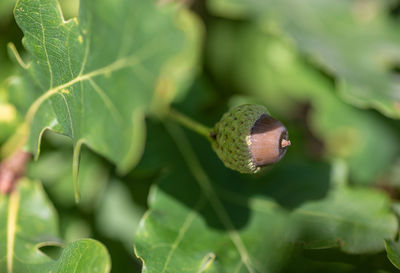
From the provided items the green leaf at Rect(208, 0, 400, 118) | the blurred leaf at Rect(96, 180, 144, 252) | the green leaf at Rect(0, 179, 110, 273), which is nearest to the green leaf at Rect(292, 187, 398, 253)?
the green leaf at Rect(208, 0, 400, 118)

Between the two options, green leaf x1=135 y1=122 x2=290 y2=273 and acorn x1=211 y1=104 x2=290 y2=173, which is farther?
green leaf x1=135 y1=122 x2=290 y2=273

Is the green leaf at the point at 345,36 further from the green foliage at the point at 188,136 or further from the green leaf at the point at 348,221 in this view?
the green leaf at the point at 348,221

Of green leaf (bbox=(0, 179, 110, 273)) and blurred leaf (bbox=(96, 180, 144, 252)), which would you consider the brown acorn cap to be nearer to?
green leaf (bbox=(0, 179, 110, 273))

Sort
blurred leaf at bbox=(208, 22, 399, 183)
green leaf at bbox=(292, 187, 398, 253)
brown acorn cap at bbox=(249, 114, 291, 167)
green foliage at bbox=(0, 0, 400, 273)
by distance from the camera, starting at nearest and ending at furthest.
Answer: brown acorn cap at bbox=(249, 114, 291, 167)
green foliage at bbox=(0, 0, 400, 273)
green leaf at bbox=(292, 187, 398, 253)
blurred leaf at bbox=(208, 22, 399, 183)

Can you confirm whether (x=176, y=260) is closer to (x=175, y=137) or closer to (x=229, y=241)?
(x=229, y=241)

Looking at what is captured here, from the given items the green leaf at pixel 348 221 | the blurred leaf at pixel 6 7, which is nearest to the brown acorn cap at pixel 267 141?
the green leaf at pixel 348 221

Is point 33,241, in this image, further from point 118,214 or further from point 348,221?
point 348,221

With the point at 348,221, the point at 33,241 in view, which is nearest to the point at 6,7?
the point at 33,241
